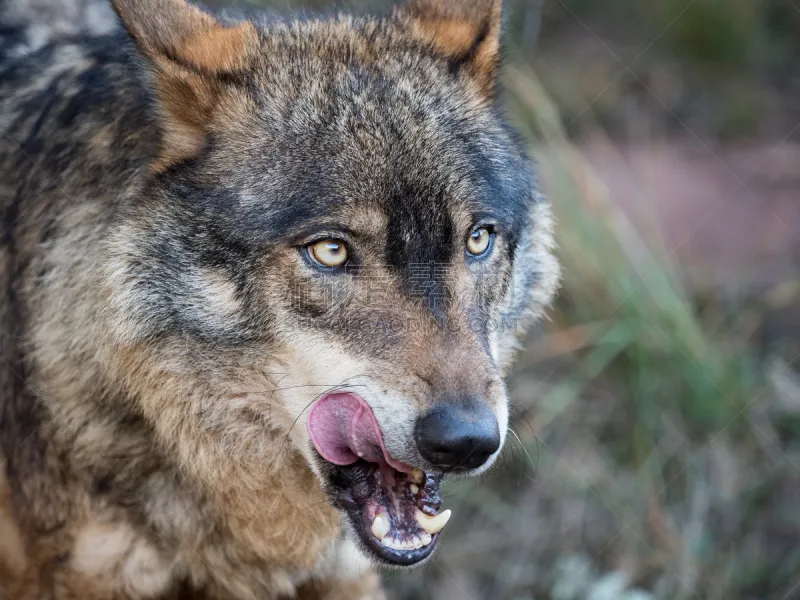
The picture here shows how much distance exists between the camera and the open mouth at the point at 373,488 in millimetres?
2770

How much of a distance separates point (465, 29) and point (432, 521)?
1.60 m

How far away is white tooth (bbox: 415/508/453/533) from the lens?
2.81m

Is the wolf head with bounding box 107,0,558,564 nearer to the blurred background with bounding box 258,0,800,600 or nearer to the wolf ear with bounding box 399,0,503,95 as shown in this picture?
the wolf ear with bounding box 399,0,503,95

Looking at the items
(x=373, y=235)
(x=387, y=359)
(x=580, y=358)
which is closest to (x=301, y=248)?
(x=373, y=235)

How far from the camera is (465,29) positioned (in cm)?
334

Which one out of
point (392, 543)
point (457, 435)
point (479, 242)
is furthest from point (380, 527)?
point (479, 242)

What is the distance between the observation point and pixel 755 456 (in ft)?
17.0

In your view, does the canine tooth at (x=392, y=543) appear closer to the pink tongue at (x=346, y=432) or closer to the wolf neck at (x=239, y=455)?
the pink tongue at (x=346, y=432)

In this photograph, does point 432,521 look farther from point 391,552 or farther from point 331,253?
point 331,253

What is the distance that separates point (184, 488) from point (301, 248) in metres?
0.89

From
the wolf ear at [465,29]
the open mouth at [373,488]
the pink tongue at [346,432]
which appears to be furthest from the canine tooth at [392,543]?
the wolf ear at [465,29]

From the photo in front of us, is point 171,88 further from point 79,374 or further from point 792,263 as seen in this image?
point 792,263

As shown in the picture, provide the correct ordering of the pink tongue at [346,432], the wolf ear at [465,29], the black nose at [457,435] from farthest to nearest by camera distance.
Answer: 1. the wolf ear at [465,29]
2. the pink tongue at [346,432]
3. the black nose at [457,435]

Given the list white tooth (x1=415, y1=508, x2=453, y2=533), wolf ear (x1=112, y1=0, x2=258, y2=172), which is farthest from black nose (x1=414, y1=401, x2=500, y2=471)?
wolf ear (x1=112, y1=0, x2=258, y2=172)
